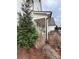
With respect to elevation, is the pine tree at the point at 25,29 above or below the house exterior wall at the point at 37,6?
below

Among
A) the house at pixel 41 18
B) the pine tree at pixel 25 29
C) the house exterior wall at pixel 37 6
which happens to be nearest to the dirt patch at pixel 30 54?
the pine tree at pixel 25 29

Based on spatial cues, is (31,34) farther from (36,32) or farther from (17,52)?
(17,52)

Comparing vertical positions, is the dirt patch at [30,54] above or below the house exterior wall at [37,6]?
below

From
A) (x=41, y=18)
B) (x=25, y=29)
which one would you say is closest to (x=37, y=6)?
(x=41, y=18)

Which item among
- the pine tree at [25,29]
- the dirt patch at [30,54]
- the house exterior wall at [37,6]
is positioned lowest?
the dirt patch at [30,54]

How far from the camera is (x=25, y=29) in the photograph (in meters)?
1.62

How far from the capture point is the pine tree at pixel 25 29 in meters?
1.60

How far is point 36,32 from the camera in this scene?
5.32 feet

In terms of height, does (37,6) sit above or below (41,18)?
above

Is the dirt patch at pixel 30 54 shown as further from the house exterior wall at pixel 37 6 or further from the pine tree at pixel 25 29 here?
the house exterior wall at pixel 37 6

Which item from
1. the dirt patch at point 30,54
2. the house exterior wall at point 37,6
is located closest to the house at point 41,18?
the house exterior wall at point 37,6

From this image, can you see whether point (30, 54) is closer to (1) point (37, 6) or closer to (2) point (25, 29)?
(2) point (25, 29)
